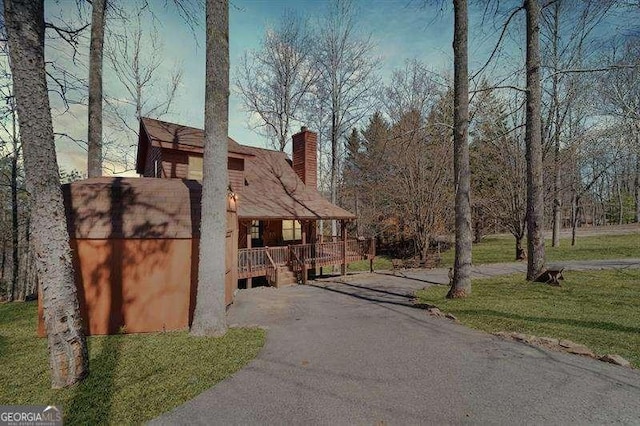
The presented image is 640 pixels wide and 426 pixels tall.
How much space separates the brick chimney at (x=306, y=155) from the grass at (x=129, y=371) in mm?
13029

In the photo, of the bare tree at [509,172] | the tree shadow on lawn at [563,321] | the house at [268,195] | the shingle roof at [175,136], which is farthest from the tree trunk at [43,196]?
the bare tree at [509,172]

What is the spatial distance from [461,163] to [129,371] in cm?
919

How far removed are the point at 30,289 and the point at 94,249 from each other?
71.7 feet

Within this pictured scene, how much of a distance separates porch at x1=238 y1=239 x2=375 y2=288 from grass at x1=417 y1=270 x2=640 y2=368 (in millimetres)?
5622

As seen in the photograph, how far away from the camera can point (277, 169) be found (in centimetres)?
1853

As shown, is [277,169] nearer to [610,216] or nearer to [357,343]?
[357,343]

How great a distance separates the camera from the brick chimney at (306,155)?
61.9 feet

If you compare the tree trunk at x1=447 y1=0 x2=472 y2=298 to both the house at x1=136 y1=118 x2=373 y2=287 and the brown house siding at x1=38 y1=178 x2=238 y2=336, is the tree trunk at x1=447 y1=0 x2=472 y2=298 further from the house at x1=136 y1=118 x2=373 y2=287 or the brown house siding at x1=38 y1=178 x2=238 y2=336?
the brown house siding at x1=38 y1=178 x2=238 y2=336

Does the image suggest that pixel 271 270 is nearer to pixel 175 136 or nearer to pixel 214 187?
pixel 175 136

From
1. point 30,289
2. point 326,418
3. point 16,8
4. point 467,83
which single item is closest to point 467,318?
point 326,418

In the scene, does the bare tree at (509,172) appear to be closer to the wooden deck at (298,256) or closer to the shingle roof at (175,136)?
the wooden deck at (298,256)

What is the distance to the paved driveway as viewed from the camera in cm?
351

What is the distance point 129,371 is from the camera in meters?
4.89

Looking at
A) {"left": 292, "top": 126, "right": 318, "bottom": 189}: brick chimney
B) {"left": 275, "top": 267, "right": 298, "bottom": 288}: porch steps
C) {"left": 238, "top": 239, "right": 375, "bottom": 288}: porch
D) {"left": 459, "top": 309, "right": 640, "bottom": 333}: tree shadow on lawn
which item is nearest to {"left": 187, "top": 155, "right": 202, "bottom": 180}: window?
{"left": 238, "top": 239, "right": 375, "bottom": 288}: porch
